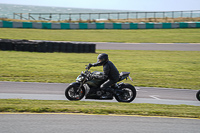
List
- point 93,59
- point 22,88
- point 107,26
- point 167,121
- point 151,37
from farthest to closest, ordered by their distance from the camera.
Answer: point 107,26 → point 151,37 → point 93,59 → point 22,88 → point 167,121

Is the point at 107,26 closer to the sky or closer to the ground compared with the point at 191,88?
closer to the sky

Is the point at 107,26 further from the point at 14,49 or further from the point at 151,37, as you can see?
the point at 14,49

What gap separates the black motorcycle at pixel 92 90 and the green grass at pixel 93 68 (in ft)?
11.1

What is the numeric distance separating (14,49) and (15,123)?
56.7 ft

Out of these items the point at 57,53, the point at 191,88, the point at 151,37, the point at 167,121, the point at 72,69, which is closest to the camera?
the point at 167,121

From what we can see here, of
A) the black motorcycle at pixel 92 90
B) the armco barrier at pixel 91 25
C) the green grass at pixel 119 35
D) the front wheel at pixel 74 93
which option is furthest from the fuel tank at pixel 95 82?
the armco barrier at pixel 91 25

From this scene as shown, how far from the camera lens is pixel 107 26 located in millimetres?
41875

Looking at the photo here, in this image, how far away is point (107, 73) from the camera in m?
9.71

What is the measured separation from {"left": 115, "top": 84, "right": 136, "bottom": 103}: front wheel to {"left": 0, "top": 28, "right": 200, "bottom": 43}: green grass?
22176mm

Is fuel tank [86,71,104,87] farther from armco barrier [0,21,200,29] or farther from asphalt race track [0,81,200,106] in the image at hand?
armco barrier [0,21,200,29]

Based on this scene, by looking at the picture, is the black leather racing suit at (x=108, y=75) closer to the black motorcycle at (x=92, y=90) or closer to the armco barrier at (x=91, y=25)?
the black motorcycle at (x=92, y=90)

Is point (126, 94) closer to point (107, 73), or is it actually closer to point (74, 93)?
point (107, 73)

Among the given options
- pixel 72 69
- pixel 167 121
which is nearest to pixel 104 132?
pixel 167 121

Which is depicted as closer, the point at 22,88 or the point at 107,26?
the point at 22,88
